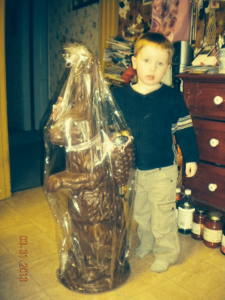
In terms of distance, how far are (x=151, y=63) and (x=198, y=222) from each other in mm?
1022

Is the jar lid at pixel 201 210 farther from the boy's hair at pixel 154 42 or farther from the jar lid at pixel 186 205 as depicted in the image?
the boy's hair at pixel 154 42

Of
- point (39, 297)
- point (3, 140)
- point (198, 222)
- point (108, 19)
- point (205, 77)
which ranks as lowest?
point (39, 297)

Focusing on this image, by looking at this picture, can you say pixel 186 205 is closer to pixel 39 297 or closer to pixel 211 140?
pixel 211 140

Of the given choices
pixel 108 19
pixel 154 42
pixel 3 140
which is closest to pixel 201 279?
Answer: pixel 154 42

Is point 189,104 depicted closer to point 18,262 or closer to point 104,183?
point 104,183

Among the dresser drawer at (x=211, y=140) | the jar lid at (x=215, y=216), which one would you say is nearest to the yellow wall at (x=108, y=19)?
the dresser drawer at (x=211, y=140)

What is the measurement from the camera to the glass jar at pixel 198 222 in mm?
1846

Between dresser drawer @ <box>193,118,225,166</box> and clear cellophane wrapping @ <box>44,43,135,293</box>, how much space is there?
1.80 ft

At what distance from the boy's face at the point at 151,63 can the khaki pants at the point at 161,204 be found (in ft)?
1.48

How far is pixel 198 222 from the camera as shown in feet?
6.08

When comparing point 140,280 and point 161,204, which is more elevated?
point 161,204

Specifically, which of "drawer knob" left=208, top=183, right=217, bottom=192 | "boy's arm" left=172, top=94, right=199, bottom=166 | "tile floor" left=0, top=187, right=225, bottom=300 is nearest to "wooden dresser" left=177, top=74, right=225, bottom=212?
"drawer knob" left=208, top=183, right=217, bottom=192

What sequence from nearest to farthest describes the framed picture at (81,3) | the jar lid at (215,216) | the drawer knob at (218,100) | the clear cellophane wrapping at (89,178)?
the clear cellophane wrapping at (89,178), the drawer knob at (218,100), the jar lid at (215,216), the framed picture at (81,3)

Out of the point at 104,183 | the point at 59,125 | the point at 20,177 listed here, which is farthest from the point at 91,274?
the point at 20,177
